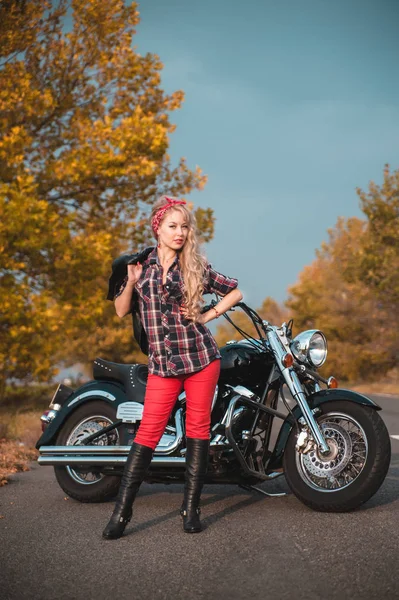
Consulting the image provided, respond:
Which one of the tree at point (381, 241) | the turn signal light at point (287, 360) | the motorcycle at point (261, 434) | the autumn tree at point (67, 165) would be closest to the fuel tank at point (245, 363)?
the motorcycle at point (261, 434)

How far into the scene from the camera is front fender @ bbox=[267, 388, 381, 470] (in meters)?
5.09

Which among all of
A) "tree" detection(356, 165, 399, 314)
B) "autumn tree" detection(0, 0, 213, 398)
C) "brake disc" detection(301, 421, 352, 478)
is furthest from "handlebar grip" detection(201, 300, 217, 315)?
"tree" detection(356, 165, 399, 314)

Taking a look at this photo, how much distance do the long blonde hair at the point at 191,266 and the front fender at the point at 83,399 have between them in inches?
52.8

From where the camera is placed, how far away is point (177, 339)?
4.69 metres

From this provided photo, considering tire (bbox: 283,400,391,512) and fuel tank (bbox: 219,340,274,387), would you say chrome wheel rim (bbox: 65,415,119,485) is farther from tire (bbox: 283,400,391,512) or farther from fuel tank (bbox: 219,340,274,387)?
tire (bbox: 283,400,391,512)

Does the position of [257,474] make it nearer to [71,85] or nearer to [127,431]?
[127,431]

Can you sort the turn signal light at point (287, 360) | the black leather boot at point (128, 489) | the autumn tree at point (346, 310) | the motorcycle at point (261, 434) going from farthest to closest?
1. the autumn tree at point (346, 310)
2. the turn signal light at point (287, 360)
3. the motorcycle at point (261, 434)
4. the black leather boot at point (128, 489)

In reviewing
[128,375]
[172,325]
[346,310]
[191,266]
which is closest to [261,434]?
[128,375]

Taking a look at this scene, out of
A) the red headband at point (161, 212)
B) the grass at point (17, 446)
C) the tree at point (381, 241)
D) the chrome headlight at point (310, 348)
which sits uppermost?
the tree at point (381, 241)

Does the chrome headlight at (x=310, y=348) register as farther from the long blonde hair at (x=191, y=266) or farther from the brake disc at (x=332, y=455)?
the long blonde hair at (x=191, y=266)

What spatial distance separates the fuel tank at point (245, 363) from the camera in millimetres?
5297

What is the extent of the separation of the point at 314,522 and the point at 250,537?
534mm

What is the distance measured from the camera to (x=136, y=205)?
1672 centimetres

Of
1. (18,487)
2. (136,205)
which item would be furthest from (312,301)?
(18,487)
